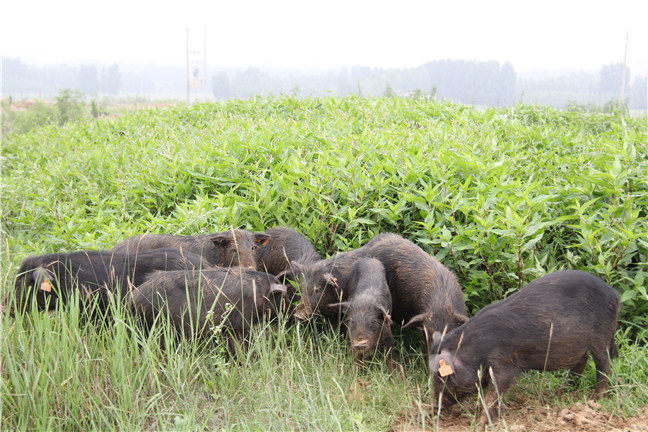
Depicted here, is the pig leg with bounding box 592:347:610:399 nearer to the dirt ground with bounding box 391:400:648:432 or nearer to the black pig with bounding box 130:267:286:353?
the dirt ground with bounding box 391:400:648:432

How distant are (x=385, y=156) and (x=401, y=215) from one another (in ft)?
3.66

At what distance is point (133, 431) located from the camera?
120 inches

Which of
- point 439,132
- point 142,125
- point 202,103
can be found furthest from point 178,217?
point 202,103

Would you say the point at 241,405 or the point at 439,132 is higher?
the point at 439,132

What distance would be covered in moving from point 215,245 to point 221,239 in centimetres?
14

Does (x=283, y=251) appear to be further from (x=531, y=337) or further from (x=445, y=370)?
(x=531, y=337)

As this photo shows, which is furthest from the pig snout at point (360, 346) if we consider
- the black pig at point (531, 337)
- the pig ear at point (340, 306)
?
the black pig at point (531, 337)

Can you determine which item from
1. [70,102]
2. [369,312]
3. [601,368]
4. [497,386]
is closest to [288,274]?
[369,312]

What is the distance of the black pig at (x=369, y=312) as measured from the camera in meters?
3.87

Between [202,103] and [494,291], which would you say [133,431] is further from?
[202,103]

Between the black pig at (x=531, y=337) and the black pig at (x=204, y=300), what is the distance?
1.29 m

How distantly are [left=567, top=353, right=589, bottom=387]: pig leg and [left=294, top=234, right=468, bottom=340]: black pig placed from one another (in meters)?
0.79

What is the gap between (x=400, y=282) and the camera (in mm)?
4457

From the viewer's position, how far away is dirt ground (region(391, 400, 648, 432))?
3217 mm
